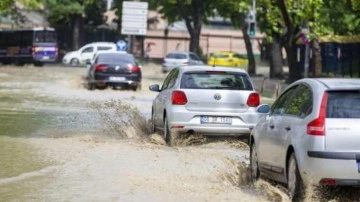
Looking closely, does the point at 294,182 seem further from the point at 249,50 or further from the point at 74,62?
the point at 74,62

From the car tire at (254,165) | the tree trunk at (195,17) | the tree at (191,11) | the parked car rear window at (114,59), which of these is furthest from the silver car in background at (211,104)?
the tree trunk at (195,17)

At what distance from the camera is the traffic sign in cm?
5431

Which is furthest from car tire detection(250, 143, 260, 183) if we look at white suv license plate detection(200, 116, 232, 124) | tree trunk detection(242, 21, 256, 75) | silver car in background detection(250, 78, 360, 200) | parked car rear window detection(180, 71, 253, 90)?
tree trunk detection(242, 21, 256, 75)

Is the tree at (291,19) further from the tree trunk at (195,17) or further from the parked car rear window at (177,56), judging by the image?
the tree trunk at (195,17)

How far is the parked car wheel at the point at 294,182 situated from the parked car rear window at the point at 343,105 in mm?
728

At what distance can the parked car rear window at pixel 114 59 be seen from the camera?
35000 mm

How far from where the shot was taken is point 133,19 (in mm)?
54594

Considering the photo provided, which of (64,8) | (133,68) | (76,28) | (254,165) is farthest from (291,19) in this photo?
(76,28)

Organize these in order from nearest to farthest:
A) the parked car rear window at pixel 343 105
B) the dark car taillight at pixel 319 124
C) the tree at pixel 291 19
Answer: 1. the dark car taillight at pixel 319 124
2. the parked car rear window at pixel 343 105
3. the tree at pixel 291 19

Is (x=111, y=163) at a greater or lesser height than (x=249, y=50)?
greater

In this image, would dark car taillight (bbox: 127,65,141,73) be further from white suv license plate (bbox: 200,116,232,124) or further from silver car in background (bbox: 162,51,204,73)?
silver car in background (bbox: 162,51,204,73)

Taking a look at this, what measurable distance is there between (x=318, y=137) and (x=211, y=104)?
676 cm

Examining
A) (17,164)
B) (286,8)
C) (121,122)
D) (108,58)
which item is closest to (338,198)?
(17,164)

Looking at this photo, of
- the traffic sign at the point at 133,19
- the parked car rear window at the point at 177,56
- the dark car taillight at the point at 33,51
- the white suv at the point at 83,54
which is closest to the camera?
the traffic sign at the point at 133,19
